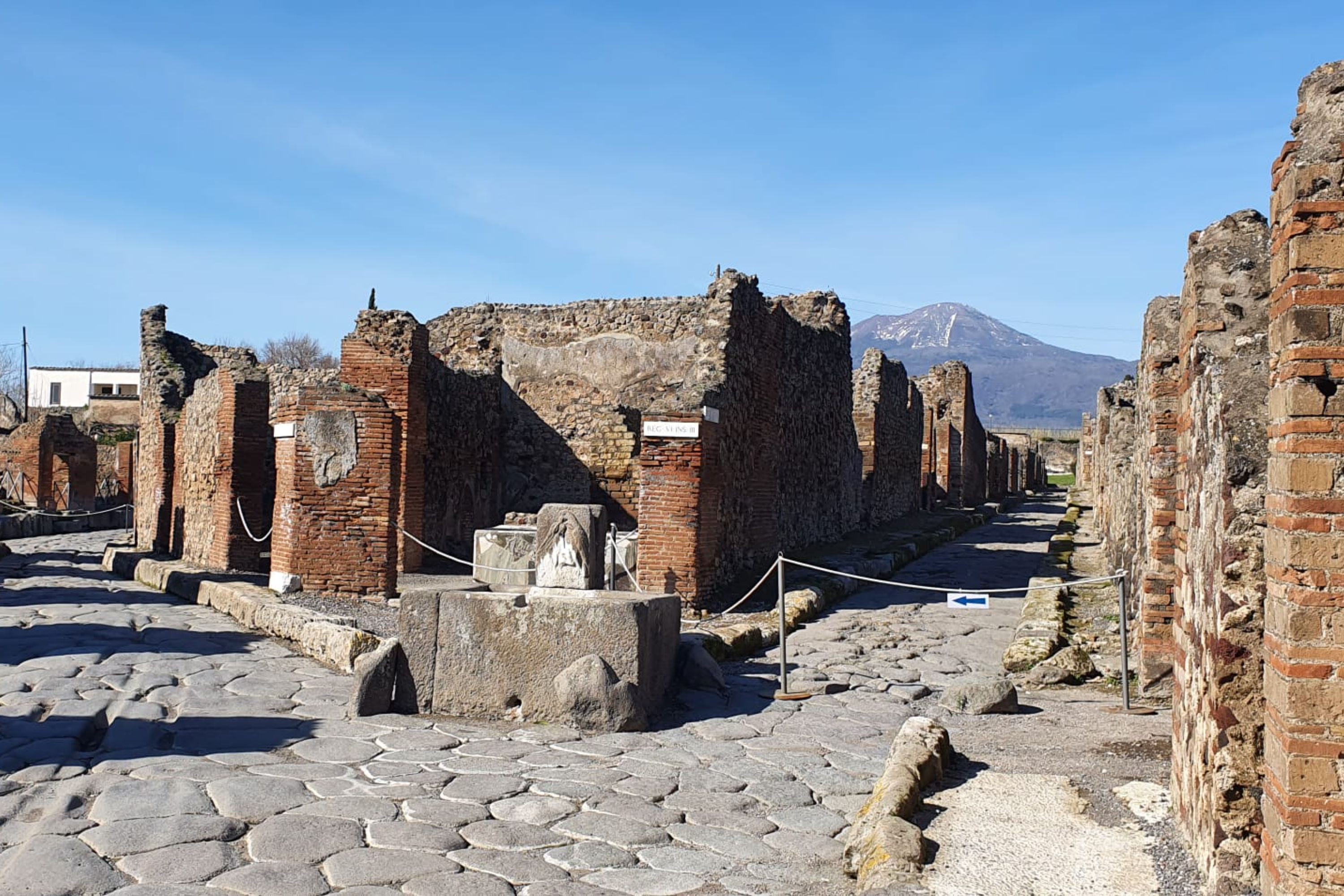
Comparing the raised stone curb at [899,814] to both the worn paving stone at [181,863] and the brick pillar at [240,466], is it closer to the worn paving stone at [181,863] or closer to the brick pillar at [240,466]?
the worn paving stone at [181,863]

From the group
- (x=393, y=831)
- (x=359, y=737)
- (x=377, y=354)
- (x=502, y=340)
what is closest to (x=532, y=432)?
(x=502, y=340)

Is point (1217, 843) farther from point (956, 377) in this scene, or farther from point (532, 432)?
point (956, 377)

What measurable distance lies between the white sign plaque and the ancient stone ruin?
20.0 ft

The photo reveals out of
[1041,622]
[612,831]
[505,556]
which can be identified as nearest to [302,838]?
[612,831]

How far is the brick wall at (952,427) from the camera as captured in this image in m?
31.6

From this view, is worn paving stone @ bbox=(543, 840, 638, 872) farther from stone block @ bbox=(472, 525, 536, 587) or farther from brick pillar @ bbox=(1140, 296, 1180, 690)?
stone block @ bbox=(472, 525, 536, 587)

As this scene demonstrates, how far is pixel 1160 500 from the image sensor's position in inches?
307

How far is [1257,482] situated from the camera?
379cm

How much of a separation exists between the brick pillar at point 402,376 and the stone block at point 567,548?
5.06 m

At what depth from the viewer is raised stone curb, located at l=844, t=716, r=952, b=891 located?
3.85 meters

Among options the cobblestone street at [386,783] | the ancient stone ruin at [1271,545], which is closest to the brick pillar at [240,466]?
the cobblestone street at [386,783]

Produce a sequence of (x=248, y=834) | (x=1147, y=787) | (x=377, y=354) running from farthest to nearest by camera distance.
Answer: (x=377, y=354)
(x=1147, y=787)
(x=248, y=834)

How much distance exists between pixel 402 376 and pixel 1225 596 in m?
9.90

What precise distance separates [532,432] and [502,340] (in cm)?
188
